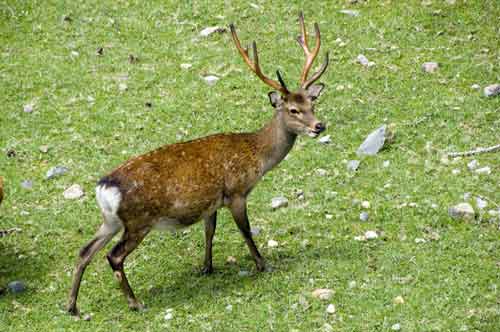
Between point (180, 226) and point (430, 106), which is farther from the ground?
point (180, 226)

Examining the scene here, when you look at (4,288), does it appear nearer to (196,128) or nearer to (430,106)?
(196,128)

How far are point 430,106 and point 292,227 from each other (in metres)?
2.84

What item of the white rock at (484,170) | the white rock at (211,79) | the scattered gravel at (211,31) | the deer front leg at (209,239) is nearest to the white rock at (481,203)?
the white rock at (484,170)

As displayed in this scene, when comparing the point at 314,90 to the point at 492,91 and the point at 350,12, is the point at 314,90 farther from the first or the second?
the point at 350,12

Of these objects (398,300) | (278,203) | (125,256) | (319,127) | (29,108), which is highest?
(319,127)

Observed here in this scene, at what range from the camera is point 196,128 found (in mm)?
11469

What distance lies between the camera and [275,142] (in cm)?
905

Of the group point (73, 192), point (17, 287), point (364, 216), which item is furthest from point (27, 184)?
point (364, 216)

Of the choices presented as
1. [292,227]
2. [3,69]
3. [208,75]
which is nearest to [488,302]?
[292,227]

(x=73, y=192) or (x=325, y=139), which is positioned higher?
(x=73, y=192)

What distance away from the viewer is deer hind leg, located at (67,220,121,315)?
27.1ft

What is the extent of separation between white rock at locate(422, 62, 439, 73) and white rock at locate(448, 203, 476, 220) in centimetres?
331

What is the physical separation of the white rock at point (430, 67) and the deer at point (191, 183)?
323 centimetres

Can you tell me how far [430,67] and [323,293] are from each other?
492 cm
